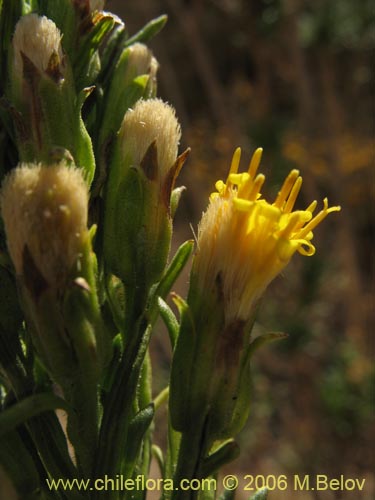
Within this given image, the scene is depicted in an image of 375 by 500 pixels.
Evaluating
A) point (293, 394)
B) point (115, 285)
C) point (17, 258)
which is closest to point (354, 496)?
point (293, 394)

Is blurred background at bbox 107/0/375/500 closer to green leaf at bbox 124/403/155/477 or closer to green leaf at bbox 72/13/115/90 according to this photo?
green leaf at bbox 72/13/115/90

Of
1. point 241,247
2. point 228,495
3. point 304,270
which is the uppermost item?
point 241,247

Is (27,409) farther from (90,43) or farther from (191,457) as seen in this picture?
(90,43)

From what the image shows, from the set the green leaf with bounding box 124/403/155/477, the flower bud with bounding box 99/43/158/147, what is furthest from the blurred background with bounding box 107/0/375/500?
the green leaf with bounding box 124/403/155/477

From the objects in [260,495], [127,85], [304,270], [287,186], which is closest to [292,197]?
[287,186]

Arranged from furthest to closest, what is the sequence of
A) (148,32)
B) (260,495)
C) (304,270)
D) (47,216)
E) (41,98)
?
1. (304,270)
2. (148,32)
3. (260,495)
4. (41,98)
5. (47,216)

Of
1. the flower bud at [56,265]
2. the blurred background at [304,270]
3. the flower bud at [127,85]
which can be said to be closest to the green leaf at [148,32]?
the flower bud at [127,85]
